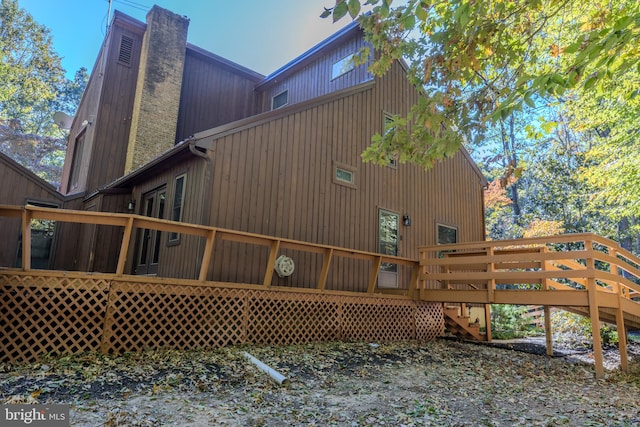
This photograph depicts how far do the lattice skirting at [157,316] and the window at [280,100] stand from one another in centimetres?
734

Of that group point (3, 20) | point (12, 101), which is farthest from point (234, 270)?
point (12, 101)

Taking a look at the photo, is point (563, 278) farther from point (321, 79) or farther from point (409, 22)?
point (321, 79)

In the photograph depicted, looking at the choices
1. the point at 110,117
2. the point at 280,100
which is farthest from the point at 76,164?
the point at 280,100

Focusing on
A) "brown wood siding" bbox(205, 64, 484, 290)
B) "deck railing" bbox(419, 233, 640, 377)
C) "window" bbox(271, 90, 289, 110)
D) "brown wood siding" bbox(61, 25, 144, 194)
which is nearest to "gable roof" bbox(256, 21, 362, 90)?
"window" bbox(271, 90, 289, 110)

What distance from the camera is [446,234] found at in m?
11.1

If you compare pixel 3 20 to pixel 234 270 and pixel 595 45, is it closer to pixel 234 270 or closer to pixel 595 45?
pixel 234 270

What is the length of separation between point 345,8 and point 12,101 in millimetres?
24538

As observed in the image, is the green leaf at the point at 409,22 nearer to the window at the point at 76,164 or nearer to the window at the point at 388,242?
the window at the point at 388,242

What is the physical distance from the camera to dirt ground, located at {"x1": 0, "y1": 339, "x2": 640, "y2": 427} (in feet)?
11.0

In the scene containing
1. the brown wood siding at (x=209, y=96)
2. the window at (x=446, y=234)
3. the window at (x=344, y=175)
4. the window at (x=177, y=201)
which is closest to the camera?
the window at (x=177, y=201)

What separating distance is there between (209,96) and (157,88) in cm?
176

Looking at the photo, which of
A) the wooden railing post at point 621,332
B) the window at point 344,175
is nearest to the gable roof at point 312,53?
the window at point 344,175

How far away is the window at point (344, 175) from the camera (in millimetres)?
8781

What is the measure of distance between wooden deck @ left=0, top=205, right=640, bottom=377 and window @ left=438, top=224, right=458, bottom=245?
7.44ft
